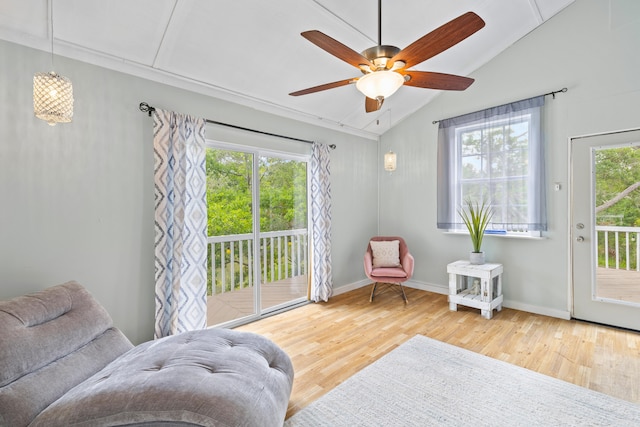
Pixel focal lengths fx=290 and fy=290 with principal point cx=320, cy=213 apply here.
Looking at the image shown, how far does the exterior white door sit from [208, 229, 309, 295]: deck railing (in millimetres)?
3220

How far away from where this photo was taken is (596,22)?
119 inches

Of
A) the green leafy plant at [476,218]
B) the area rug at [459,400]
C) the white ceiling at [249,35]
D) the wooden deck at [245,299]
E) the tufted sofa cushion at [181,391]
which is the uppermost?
the white ceiling at [249,35]

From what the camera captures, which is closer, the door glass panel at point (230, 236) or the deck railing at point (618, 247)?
the deck railing at point (618, 247)

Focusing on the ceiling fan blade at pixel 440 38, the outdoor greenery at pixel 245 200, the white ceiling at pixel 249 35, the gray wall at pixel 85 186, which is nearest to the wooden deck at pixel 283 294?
→ the outdoor greenery at pixel 245 200

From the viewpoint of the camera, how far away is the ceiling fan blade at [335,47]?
1600 millimetres

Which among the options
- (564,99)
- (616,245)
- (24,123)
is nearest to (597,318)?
(616,245)

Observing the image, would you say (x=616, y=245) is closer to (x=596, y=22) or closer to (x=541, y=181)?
(x=541, y=181)

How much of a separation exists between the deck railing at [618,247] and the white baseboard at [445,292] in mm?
696

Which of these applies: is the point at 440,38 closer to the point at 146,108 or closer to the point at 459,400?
the point at 459,400

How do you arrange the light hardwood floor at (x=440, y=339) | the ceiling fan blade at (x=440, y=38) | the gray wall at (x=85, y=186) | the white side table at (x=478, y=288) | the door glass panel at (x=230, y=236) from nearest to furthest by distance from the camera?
the ceiling fan blade at (x=440, y=38) → the gray wall at (x=85, y=186) → the light hardwood floor at (x=440, y=339) → the door glass panel at (x=230, y=236) → the white side table at (x=478, y=288)

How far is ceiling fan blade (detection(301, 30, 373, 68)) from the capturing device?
63.0 inches

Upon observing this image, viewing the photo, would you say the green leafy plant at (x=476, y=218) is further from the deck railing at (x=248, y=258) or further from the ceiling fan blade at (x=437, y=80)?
the deck railing at (x=248, y=258)

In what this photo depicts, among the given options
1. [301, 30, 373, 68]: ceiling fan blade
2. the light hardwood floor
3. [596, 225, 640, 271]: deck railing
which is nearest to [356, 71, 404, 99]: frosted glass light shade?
[301, 30, 373, 68]: ceiling fan blade

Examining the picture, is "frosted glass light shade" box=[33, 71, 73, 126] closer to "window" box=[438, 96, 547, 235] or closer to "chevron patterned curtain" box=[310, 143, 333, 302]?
"chevron patterned curtain" box=[310, 143, 333, 302]
